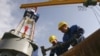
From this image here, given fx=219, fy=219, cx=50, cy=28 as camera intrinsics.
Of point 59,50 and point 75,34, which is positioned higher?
point 75,34

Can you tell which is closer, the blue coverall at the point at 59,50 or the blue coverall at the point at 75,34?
the blue coverall at the point at 75,34

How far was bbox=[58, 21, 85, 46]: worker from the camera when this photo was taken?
20.4 feet

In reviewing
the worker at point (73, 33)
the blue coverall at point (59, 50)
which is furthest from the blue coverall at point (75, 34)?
the blue coverall at point (59, 50)

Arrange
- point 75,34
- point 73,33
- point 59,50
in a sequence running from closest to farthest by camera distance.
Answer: point 75,34
point 73,33
point 59,50

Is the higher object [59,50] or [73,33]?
[73,33]

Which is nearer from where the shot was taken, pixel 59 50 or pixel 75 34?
pixel 75 34

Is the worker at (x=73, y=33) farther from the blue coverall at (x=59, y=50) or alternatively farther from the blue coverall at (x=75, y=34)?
the blue coverall at (x=59, y=50)

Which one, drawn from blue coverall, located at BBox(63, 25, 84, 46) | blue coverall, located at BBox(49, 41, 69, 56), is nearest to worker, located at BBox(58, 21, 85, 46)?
blue coverall, located at BBox(63, 25, 84, 46)

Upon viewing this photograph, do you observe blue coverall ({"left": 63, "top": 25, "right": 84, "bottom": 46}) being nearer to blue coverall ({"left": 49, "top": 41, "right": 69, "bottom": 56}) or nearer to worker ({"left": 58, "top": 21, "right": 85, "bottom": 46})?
worker ({"left": 58, "top": 21, "right": 85, "bottom": 46})


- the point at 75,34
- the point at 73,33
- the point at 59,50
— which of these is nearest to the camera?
the point at 75,34

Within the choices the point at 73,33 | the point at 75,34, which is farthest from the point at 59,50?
the point at 75,34

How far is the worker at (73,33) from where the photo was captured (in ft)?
20.4

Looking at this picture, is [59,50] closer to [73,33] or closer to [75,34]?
[73,33]

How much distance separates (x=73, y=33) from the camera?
269 inches
